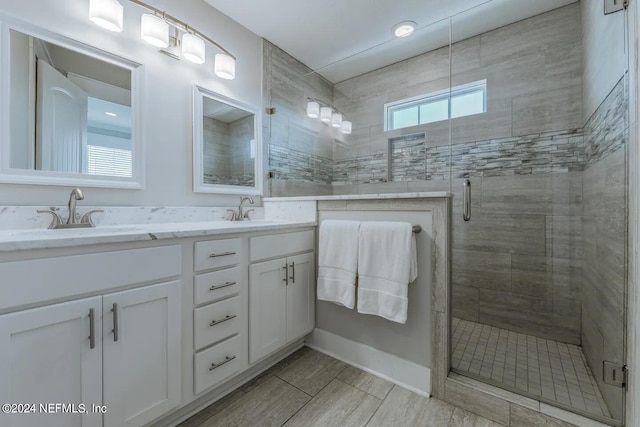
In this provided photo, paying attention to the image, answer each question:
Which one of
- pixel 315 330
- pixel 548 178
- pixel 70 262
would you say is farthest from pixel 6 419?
pixel 548 178

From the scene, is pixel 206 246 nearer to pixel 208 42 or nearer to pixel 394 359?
pixel 394 359

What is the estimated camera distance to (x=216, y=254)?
4.38 feet

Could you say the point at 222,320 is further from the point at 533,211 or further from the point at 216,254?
the point at 533,211

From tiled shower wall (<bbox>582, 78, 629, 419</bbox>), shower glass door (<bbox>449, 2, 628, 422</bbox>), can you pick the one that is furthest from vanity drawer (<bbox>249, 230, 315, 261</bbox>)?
tiled shower wall (<bbox>582, 78, 629, 419</bbox>)

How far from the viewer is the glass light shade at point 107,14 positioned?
1.36 m

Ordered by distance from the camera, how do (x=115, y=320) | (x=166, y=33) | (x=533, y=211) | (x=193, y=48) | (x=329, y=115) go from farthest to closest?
(x=329, y=115) → (x=533, y=211) → (x=193, y=48) → (x=166, y=33) → (x=115, y=320)

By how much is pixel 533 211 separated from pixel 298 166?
1.97m

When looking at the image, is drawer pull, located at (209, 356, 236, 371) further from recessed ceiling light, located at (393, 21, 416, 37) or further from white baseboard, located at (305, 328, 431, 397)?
recessed ceiling light, located at (393, 21, 416, 37)

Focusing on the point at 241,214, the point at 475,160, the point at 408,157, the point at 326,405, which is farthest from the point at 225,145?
the point at 475,160

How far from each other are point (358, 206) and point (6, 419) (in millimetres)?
1624

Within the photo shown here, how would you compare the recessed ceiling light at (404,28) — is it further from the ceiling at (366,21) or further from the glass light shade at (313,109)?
the glass light shade at (313,109)

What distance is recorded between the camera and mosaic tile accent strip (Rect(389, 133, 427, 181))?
251 cm

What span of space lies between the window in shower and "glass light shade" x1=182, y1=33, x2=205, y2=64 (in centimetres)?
169

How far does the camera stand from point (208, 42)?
1.95m
